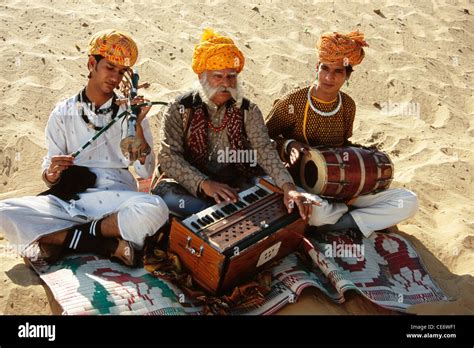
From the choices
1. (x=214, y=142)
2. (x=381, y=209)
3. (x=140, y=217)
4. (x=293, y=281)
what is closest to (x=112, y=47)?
(x=214, y=142)

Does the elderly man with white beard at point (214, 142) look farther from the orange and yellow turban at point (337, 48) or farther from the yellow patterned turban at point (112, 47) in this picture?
the orange and yellow turban at point (337, 48)

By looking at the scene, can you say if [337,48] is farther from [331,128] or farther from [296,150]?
[296,150]

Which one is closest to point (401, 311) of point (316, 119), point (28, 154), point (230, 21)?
point (316, 119)

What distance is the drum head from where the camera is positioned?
428 cm

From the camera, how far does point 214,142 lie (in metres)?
4.38

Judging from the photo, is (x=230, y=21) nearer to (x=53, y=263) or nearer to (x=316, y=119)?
(x=316, y=119)

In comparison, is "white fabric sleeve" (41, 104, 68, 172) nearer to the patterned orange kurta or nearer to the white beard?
the white beard

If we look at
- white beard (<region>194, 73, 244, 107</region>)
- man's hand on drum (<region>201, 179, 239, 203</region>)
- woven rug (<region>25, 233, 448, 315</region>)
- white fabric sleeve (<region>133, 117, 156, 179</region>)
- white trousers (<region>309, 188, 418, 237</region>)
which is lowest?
woven rug (<region>25, 233, 448, 315</region>)

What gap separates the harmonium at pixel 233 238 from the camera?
11.6 ft

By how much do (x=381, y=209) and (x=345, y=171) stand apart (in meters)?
0.51

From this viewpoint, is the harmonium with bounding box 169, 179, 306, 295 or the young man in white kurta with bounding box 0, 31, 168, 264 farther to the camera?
the young man in white kurta with bounding box 0, 31, 168, 264

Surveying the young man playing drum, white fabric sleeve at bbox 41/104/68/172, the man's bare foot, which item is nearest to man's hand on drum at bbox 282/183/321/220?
the young man playing drum

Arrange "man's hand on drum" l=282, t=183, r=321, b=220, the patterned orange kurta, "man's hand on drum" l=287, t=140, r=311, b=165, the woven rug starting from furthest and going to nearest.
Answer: the patterned orange kurta < "man's hand on drum" l=287, t=140, r=311, b=165 < "man's hand on drum" l=282, t=183, r=321, b=220 < the woven rug

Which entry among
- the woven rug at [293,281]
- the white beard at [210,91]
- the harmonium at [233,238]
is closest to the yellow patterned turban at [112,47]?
the white beard at [210,91]
